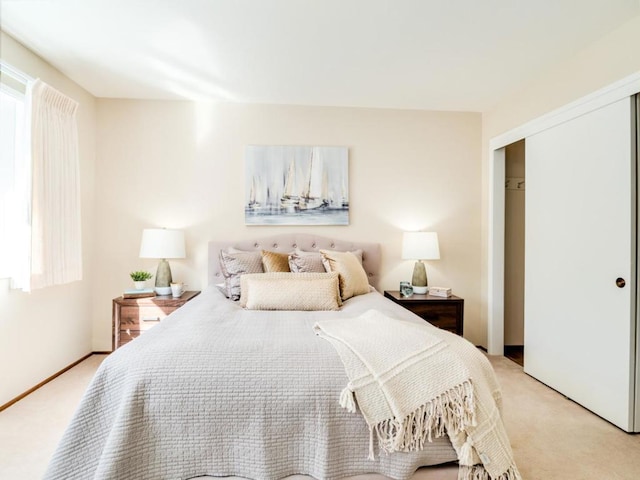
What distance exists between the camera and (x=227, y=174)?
3.64m

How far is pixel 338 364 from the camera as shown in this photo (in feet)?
4.87

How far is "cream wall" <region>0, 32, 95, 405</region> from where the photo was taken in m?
2.50

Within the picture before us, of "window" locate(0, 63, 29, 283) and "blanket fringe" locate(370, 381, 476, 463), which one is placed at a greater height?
"window" locate(0, 63, 29, 283)

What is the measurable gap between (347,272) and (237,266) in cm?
95

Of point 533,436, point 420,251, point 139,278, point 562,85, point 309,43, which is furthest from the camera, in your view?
point 420,251

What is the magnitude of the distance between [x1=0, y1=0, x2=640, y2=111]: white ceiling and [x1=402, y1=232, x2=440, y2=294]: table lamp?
1.37 meters

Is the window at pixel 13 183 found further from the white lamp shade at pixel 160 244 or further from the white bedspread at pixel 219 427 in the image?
the white bedspread at pixel 219 427

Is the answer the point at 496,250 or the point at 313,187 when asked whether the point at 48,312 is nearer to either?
the point at 313,187

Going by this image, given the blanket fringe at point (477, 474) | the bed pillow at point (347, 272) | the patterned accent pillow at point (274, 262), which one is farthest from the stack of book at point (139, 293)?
the blanket fringe at point (477, 474)

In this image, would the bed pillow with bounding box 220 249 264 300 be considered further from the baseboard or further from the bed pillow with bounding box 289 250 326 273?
the baseboard

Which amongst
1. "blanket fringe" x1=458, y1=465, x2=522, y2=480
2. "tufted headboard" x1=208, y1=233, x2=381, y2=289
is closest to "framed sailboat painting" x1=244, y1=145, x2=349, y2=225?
"tufted headboard" x1=208, y1=233, x2=381, y2=289

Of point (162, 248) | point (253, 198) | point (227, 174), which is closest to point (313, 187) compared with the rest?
point (253, 198)

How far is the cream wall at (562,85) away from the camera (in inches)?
89.0

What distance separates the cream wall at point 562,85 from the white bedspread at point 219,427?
2.59 meters
